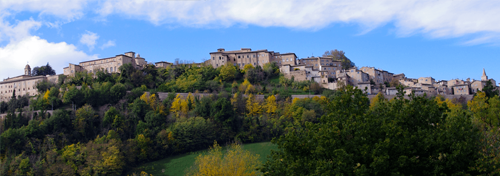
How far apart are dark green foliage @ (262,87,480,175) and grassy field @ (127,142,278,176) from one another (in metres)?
26.1

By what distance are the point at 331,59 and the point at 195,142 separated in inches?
1580

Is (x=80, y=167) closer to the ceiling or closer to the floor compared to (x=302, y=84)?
closer to the floor

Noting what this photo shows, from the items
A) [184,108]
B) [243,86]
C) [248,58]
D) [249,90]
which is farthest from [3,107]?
[248,58]

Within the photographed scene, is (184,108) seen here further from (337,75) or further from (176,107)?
(337,75)

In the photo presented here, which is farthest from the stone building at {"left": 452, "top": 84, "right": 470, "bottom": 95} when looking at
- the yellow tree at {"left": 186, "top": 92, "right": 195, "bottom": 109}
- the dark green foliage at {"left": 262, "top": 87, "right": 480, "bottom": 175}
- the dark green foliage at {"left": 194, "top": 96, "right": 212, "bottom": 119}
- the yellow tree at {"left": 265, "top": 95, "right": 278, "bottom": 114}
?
the dark green foliage at {"left": 262, "top": 87, "right": 480, "bottom": 175}

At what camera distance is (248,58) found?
7594 centimetres

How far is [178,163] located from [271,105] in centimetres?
1686

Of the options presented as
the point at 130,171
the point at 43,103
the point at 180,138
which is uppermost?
the point at 43,103

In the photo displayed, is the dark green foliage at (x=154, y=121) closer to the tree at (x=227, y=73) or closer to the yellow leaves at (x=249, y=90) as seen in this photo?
the yellow leaves at (x=249, y=90)

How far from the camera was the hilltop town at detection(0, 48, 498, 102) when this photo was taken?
66.6m

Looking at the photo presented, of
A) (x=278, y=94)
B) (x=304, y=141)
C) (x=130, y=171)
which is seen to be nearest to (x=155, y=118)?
(x=130, y=171)

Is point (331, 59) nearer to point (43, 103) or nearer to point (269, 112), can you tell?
point (269, 112)

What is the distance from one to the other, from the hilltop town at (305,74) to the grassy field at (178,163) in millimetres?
22494

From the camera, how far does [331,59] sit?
255ft
